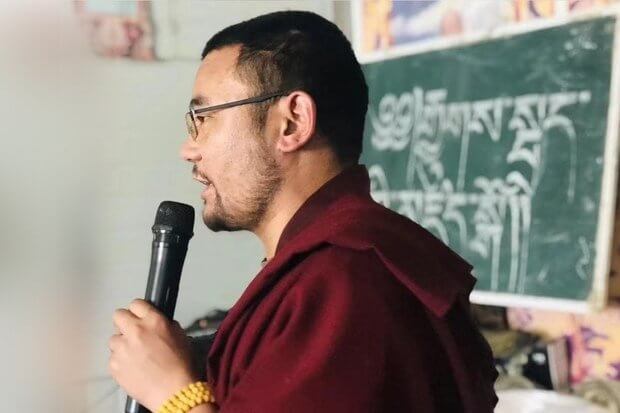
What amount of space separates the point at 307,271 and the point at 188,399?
179 millimetres

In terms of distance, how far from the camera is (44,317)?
155cm

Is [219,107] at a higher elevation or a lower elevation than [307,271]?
higher

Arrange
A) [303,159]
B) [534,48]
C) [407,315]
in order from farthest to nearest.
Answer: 1. [534,48]
2. [303,159]
3. [407,315]

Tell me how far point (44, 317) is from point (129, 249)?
0.24 metres

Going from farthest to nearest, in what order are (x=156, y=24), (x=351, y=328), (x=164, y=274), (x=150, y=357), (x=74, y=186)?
(x=156, y=24), (x=74, y=186), (x=164, y=274), (x=150, y=357), (x=351, y=328)

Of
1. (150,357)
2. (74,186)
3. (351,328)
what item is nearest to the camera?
(351,328)

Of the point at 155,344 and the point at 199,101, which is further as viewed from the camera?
the point at 199,101

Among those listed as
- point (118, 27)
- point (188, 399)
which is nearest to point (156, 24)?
point (118, 27)

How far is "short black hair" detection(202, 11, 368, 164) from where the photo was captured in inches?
33.8

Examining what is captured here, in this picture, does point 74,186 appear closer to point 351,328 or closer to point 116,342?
point 116,342

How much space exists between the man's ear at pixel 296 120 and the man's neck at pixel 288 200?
0.13ft

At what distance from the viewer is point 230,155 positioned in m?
0.86

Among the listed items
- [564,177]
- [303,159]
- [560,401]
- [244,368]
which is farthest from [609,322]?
[244,368]

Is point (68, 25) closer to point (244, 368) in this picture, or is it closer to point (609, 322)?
point (244, 368)
